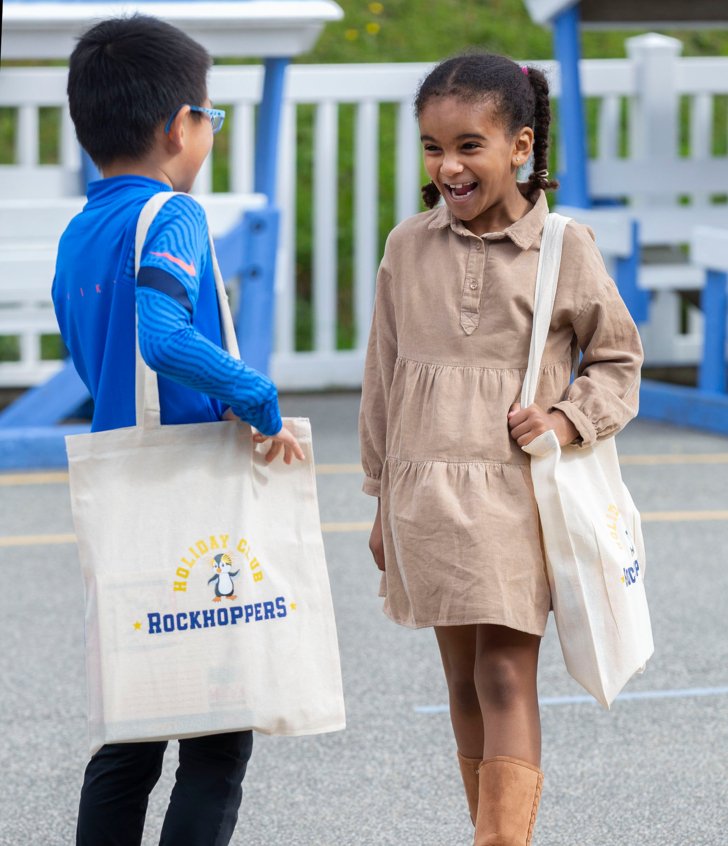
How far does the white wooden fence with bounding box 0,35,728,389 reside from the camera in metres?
8.04

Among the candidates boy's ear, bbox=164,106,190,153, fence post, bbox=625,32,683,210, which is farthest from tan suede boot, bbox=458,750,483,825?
fence post, bbox=625,32,683,210

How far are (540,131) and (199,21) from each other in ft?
13.8

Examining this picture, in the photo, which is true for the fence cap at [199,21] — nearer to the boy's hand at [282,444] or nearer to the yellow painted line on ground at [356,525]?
the yellow painted line on ground at [356,525]

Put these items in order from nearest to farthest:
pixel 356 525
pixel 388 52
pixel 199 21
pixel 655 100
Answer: pixel 356 525, pixel 199 21, pixel 655 100, pixel 388 52

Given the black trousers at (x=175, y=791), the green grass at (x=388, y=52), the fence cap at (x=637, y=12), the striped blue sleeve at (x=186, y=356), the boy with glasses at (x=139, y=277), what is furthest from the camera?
the green grass at (x=388, y=52)

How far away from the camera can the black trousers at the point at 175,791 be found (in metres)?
2.42

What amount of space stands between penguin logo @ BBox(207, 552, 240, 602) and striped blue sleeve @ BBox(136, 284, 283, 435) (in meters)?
0.23

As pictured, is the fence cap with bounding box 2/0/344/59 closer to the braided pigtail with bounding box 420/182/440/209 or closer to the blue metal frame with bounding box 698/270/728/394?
the blue metal frame with bounding box 698/270/728/394

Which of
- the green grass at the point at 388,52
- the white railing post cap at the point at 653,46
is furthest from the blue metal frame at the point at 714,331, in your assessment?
the green grass at the point at 388,52

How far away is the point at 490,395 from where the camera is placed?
8.16 feet

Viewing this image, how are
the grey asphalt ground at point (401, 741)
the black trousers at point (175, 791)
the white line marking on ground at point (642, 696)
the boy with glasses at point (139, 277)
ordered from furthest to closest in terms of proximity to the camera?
the white line marking on ground at point (642, 696) < the grey asphalt ground at point (401, 741) < the black trousers at point (175, 791) < the boy with glasses at point (139, 277)

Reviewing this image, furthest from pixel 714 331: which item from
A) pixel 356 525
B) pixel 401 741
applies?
pixel 401 741

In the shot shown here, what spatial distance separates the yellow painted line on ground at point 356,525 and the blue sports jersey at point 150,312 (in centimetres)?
293

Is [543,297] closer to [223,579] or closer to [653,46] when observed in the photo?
[223,579]
